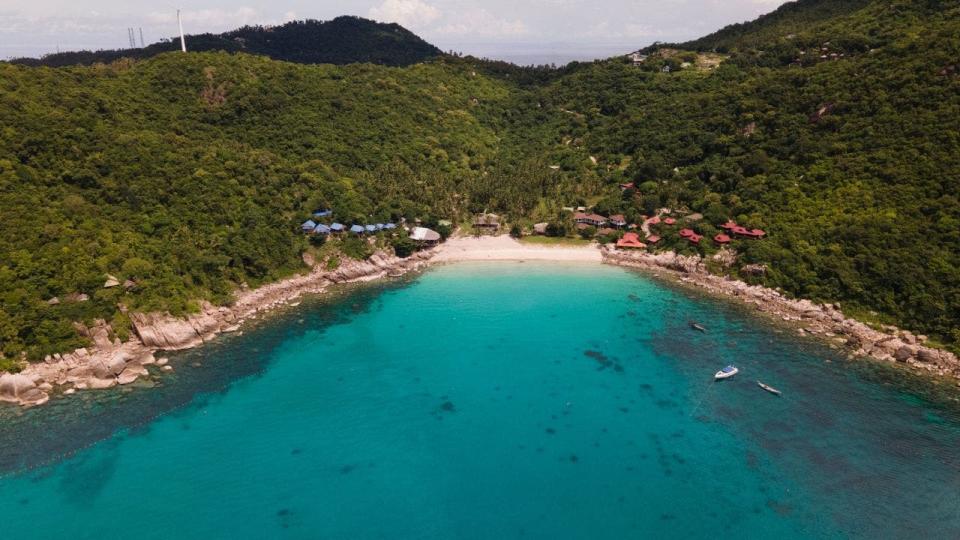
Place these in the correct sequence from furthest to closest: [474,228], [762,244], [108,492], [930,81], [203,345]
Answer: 1. [474,228]
2. [930,81]
3. [762,244]
4. [203,345]
5. [108,492]

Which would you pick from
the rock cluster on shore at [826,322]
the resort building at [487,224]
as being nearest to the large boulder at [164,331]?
the resort building at [487,224]

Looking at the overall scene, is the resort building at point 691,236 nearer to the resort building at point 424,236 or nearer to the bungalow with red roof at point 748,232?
the bungalow with red roof at point 748,232

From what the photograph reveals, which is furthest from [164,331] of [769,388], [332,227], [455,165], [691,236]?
[691,236]

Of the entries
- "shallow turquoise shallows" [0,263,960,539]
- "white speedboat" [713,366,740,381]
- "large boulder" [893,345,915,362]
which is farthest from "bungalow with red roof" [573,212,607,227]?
"large boulder" [893,345,915,362]

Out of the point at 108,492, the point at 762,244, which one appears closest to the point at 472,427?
the point at 108,492

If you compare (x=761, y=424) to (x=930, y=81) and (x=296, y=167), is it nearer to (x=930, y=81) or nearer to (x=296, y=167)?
(x=930, y=81)

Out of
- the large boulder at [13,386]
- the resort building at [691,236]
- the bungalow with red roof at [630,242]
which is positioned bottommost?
the large boulder at [13,386]

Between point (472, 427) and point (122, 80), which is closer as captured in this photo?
point (472, 427)

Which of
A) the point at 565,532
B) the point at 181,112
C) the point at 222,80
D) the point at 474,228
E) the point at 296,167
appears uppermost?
the point at 222,80
